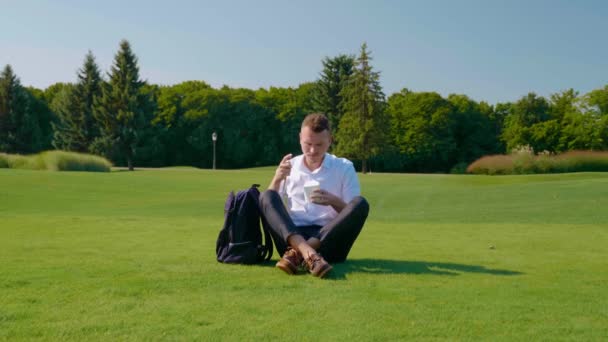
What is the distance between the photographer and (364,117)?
2073 inches

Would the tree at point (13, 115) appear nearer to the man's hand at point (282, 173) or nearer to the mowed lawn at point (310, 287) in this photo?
the mowed lawn at point (310, 287)

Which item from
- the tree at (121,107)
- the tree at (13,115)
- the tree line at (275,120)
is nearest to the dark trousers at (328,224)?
the tree line at (275,120)

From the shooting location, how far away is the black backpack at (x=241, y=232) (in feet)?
17.3

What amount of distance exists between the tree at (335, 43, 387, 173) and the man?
46663mm

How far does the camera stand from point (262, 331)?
3037mm

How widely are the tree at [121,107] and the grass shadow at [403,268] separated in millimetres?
51501

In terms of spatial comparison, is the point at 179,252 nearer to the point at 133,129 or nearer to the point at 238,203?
the point at 238,203

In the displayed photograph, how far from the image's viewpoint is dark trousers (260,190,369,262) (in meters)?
5.09

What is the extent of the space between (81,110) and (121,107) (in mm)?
4635

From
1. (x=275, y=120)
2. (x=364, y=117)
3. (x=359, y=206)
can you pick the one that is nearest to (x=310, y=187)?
(x=359, y=206)

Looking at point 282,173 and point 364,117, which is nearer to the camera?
point 282,173

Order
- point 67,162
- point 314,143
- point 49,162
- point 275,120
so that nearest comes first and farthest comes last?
point 314,143
point 49,162
point 67,162
point 275,120

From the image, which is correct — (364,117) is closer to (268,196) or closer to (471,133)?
(471,133)

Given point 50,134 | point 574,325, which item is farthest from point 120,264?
point 50,134
